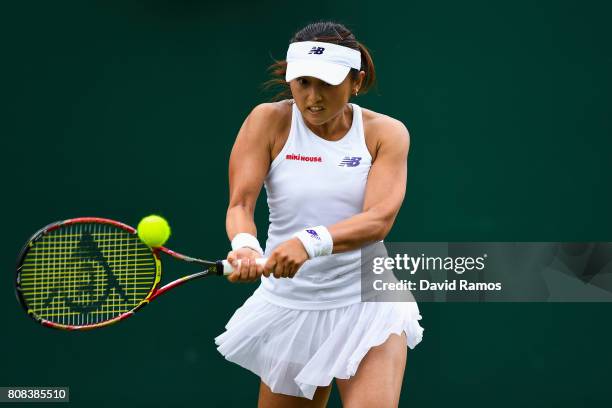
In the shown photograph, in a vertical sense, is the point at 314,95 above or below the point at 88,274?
above

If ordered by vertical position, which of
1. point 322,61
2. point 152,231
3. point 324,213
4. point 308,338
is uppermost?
point 322,61

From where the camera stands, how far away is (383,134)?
3.78 m

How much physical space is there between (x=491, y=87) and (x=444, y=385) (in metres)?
1.31

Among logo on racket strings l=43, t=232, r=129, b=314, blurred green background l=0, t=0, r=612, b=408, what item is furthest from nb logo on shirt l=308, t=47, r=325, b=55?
blurred green background l=0, t=0, r=612, b=408

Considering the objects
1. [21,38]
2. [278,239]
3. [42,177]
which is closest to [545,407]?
[278,239]

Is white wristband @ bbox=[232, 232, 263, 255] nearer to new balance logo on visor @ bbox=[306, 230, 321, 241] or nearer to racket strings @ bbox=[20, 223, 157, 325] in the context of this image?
new balance logo on visor @ bbox=[306, 230, 321, 241]

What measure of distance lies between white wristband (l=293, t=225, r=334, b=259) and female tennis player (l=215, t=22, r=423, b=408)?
0.10 ft

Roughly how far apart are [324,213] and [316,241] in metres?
0.28

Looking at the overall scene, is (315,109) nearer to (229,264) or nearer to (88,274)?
(229,264)

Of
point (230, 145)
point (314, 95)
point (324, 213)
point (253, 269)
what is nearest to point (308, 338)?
point (324, 213)

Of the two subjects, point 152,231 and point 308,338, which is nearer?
point 152,231

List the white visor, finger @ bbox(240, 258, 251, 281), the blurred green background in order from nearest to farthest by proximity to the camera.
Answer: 1. finger @ bbox(240, 258, 251, 281)
2. the white visor
3. the blurred green background

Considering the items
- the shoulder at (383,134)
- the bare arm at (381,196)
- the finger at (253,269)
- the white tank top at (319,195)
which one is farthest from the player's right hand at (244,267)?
the shoulder at (383,134)

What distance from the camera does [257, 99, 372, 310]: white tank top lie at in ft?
12.3
